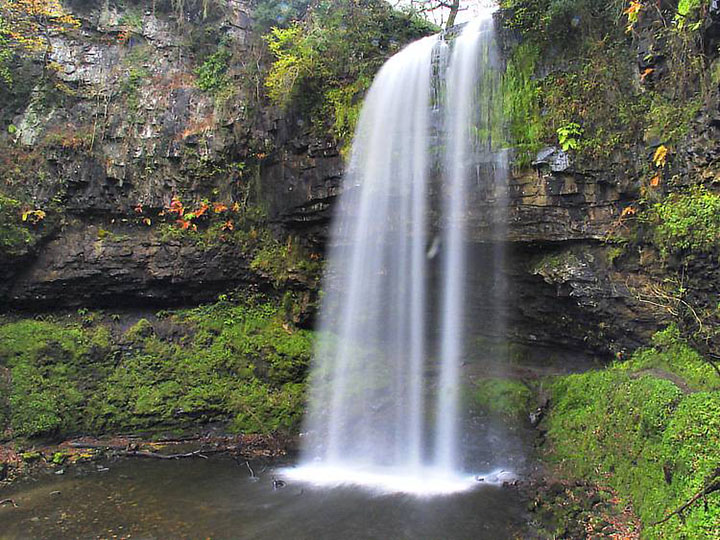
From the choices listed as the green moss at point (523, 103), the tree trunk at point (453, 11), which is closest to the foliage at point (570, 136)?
the green moss at point (523, 103)

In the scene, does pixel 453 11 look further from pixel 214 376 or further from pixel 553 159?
pixel 214 376

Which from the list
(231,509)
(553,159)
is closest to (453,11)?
(553,159)

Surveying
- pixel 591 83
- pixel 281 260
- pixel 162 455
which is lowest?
pixel 162 455

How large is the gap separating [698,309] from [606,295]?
1.66m

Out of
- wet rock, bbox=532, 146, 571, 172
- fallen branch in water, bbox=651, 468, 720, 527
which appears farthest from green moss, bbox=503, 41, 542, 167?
fallen branch in water, bbox=651, 468, 720, 527

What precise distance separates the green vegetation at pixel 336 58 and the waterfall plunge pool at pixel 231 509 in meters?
7.38

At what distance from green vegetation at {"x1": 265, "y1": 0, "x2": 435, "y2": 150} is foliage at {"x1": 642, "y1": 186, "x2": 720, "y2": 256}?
254 inches

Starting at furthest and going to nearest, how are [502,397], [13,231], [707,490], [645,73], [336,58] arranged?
[336,58], [13,231], [502,397], [645,73], [707,490]

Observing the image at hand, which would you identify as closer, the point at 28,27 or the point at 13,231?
the point at 13,231

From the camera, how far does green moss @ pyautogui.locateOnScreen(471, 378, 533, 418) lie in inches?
403

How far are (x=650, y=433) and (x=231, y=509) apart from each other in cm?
614

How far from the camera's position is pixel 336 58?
12328mm

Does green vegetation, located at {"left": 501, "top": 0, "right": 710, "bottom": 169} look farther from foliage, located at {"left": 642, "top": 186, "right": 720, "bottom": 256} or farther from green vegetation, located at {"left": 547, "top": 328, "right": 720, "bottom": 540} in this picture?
green vegetation, located at {"left": 547, "top": 328, "right": 720, "bottom": 540}

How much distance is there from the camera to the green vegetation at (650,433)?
576cm
